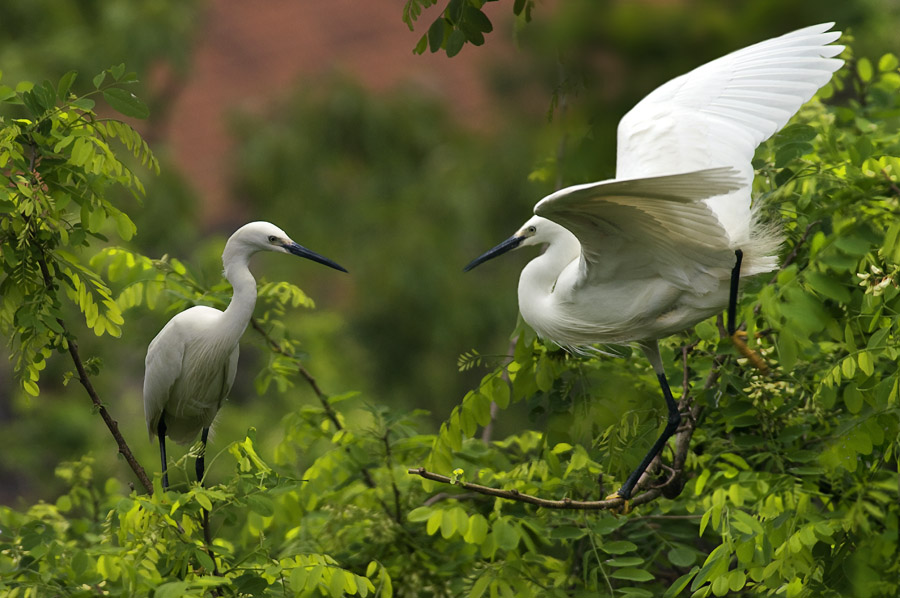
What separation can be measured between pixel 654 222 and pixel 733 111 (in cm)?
70

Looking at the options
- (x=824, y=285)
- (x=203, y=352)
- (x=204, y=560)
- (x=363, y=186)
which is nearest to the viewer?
(x=824, y=285)

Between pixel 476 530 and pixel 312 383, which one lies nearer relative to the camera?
pixel 476 530

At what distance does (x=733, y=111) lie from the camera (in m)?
2.75

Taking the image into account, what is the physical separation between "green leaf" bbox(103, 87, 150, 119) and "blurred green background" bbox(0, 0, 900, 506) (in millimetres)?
3770

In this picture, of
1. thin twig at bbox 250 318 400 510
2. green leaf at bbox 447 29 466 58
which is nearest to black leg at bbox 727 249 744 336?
green leaf at bbox 447 29 466 58

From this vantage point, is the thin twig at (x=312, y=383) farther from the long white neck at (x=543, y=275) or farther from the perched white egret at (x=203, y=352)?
the long white neck at (x=543, y=275)

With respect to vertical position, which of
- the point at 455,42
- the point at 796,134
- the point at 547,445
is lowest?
the point at 547,445

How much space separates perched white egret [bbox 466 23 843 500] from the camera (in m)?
2.21

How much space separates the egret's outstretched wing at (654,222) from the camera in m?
1.98

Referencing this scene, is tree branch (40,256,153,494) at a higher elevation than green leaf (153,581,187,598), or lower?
higher

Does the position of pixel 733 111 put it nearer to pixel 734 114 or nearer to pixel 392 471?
pixel 734 114

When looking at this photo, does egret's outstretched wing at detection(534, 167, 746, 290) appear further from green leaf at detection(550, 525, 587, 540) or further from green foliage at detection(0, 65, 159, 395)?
green foliage at detection(0, 65, 159, 395)

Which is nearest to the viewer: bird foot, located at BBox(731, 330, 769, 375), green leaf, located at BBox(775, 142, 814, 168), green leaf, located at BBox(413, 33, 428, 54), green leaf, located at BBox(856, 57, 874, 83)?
green leaf, located at BBox(413, 33, 428, 54)

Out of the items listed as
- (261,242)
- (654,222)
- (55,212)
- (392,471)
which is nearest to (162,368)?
(261,242)
